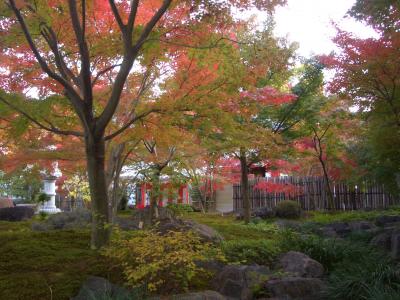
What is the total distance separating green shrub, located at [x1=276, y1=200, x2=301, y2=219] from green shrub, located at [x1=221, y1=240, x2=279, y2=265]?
31.1ft

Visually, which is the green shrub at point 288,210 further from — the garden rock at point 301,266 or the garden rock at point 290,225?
the garden rock at point 301,266

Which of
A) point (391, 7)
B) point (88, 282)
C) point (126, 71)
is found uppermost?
point (391, 7)

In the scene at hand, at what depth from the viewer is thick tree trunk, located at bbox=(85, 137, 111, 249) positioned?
21.9 feet

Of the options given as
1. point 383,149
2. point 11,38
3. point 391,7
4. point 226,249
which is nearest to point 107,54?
point 11,38

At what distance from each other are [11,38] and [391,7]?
7.27m

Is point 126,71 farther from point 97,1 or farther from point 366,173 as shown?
point 366,173

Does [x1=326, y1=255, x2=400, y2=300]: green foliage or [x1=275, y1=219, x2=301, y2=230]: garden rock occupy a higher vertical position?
[x1=275, y1=219, x2=301, y2=230]: garden rock

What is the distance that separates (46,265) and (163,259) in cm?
219

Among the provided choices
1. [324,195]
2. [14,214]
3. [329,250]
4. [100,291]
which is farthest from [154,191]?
[324,195]

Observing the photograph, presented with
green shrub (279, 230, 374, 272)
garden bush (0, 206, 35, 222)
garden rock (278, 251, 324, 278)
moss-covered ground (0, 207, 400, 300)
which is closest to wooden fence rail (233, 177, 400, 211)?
garden bush (0, 206, 35, 222)

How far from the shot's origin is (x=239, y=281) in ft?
18.2

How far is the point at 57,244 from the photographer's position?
720 cm

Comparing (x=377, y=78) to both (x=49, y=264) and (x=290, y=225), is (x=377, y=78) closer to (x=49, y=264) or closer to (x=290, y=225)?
(x=290, y=225)

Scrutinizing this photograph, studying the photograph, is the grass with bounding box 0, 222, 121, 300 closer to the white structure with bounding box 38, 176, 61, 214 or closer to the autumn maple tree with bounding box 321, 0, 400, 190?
the autumn maple tree with bounding box 321, 0, 400, 190
